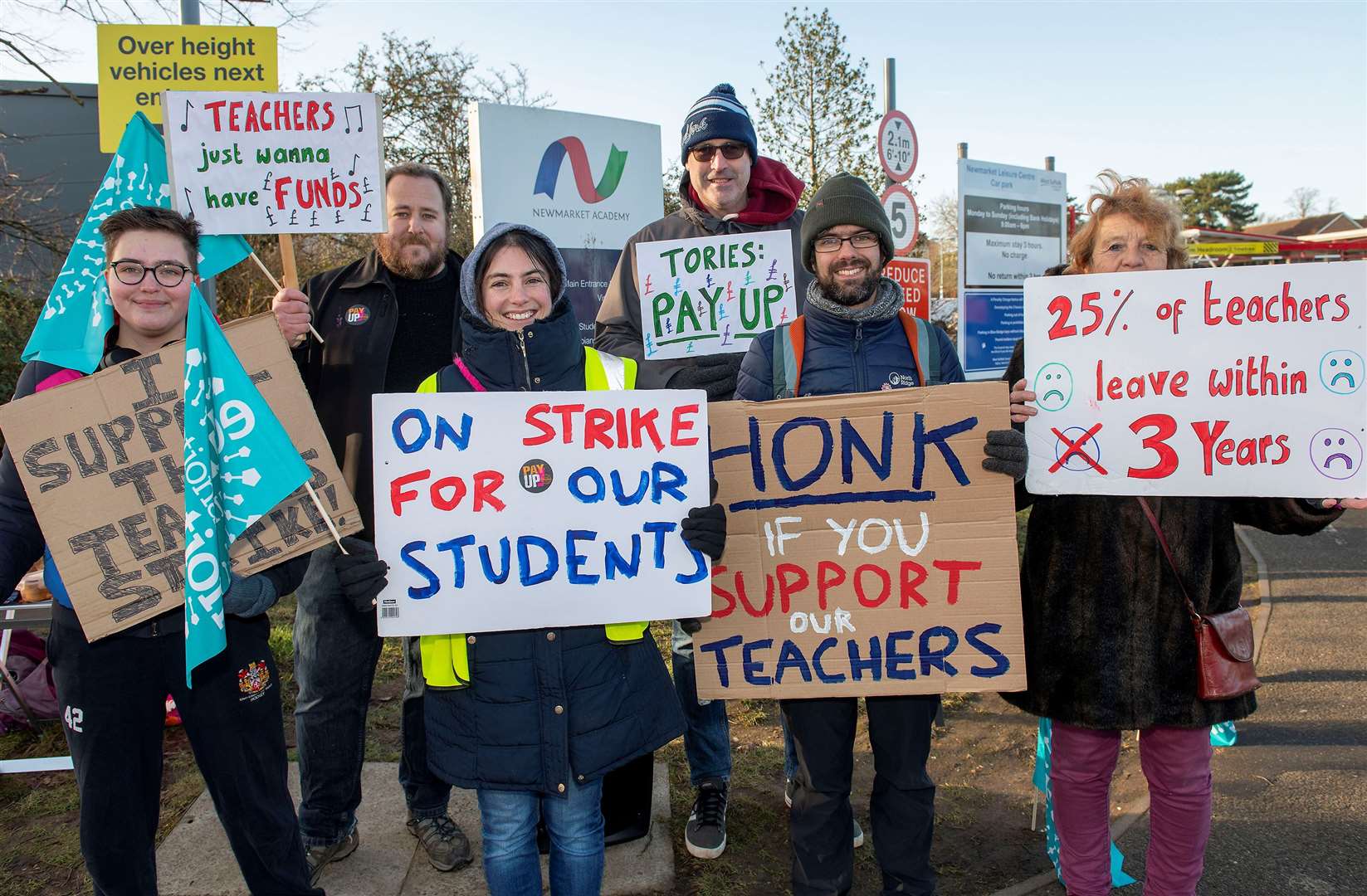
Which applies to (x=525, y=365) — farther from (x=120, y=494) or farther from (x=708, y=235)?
(x=708, y=235)

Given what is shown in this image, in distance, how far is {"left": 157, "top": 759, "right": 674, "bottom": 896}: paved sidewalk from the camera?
10.6 ft

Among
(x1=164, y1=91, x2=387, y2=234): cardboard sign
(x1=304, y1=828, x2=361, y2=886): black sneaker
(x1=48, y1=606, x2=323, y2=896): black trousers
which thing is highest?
(x1=164, y1=91, x2=387, y2=234): cardboard sign

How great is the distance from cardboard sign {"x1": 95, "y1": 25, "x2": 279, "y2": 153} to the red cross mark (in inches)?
154

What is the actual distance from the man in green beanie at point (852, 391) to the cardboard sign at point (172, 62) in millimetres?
3120

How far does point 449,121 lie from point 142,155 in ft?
42.0

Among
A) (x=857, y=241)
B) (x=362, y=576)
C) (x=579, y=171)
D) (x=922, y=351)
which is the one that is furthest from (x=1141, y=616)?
(x=579, y=171)

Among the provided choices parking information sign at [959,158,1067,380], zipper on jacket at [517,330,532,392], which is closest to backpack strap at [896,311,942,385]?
zipper on jacket at [517,330,532,392]

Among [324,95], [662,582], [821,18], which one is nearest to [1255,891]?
[662,582]

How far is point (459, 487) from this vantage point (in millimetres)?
2291

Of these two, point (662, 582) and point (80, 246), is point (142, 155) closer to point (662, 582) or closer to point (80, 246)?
point (80, 246)

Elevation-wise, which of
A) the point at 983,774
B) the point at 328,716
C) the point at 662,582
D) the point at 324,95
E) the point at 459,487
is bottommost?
the point at 983,774

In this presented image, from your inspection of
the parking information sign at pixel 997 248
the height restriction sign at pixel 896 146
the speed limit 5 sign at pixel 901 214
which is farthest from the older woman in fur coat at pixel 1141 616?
the height restriction sign at pixel 896 146

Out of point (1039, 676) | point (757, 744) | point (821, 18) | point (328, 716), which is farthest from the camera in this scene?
point (821, 18)

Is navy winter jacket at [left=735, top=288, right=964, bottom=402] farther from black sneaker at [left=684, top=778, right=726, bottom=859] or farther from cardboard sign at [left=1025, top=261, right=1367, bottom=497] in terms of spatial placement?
black sneaker at [left=684, top=778, right=726, bottom=859]
